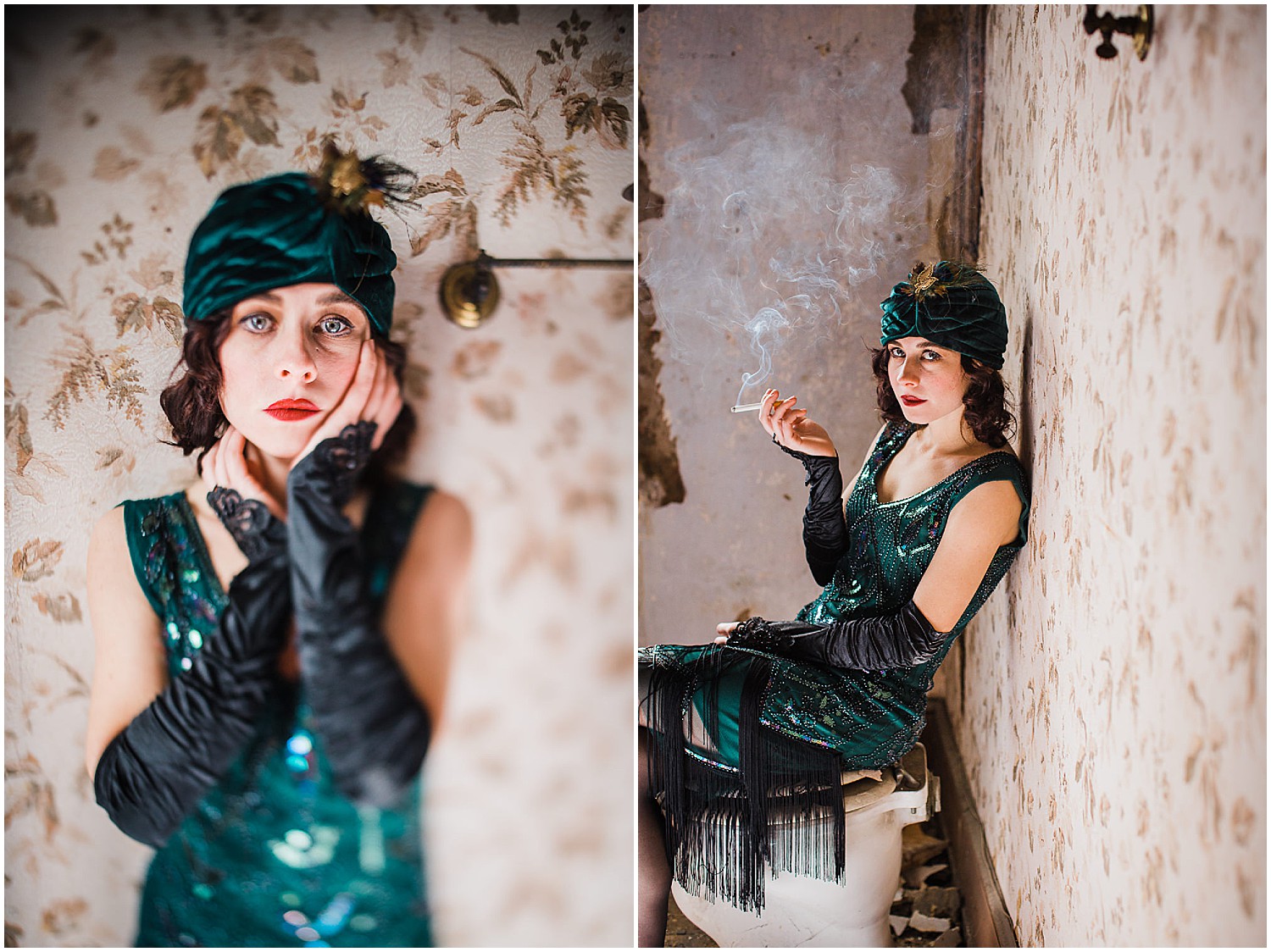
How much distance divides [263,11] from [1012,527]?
3.76 feet

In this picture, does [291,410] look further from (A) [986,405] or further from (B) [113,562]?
(A) [986,405]

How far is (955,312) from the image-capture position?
116cm

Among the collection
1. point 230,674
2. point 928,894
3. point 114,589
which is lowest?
point 928,894

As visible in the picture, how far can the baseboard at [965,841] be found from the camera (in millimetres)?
1278

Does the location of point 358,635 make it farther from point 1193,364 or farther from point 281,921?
point 1193,364

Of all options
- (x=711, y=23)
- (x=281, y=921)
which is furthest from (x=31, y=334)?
(x=711, y=23)

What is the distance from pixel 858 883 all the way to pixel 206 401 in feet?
3.52

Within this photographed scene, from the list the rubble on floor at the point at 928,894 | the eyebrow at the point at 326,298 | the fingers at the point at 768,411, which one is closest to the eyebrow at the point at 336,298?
the eyebrow at the point at 326,298

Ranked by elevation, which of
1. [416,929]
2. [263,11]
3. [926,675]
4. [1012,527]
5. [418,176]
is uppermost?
[263,11]

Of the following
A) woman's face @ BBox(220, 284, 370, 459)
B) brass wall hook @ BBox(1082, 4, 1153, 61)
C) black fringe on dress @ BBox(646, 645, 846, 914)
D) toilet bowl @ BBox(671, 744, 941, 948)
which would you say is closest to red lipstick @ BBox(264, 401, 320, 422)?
woman's face @ BBox(220, 284, 370, 459)

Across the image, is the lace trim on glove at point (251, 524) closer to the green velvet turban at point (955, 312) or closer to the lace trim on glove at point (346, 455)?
the lace trim on glove at point (346, 455)

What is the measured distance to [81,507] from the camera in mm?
1157

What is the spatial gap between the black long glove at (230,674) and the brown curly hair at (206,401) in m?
0.08

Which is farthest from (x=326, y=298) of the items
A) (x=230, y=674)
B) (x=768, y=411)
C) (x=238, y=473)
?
(x=768, y=411)
